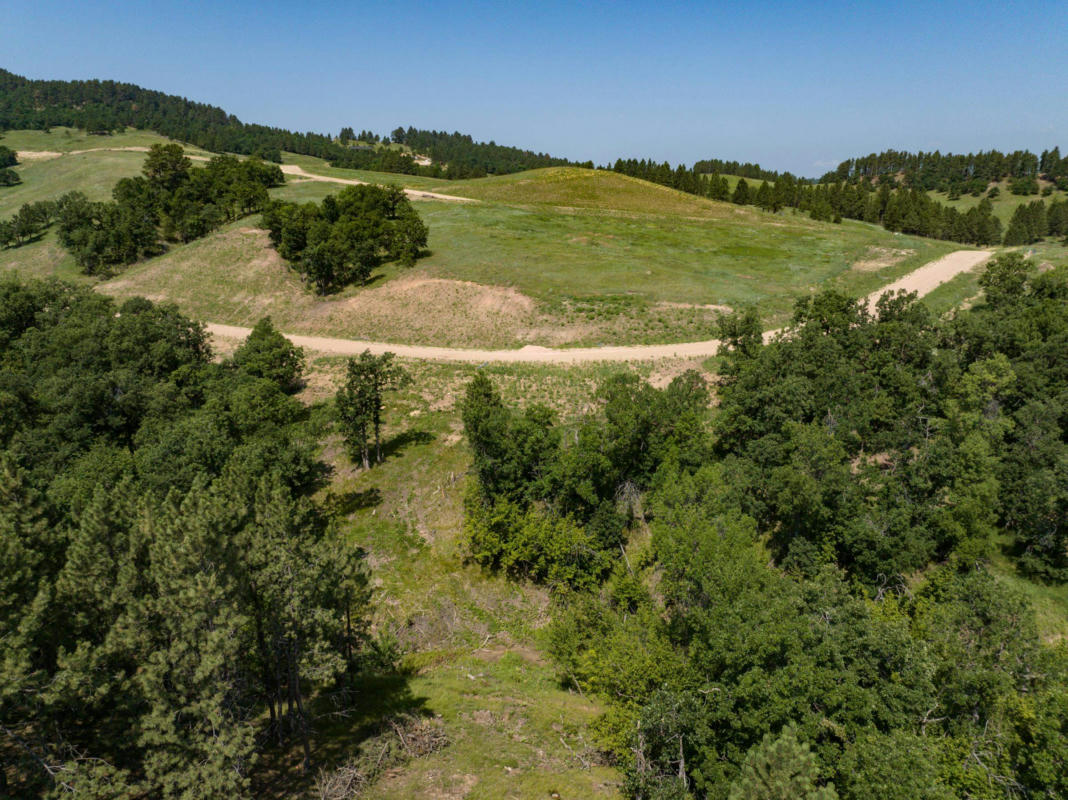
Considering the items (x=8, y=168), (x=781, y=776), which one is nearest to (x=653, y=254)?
(x=781, y=776)

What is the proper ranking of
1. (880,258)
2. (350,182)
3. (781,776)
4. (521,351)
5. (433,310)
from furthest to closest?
1. (350,182)
2. (880,258)
3. (433,310)
4. (521,351)
5. (781,776)

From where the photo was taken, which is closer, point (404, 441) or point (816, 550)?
point (816, 550)

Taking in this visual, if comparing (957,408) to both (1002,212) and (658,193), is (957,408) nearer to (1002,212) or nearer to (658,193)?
(658,193)

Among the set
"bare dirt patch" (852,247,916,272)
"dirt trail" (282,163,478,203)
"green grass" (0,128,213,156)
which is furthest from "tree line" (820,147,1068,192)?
"green grass" (0,128,213,156)

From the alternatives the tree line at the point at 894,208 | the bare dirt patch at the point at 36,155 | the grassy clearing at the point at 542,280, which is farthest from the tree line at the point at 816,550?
the bare dirt patch at the point at 36,155

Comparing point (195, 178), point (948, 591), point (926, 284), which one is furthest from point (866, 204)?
point (195, 178)

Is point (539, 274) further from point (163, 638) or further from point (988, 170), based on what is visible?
point (988, 170)
